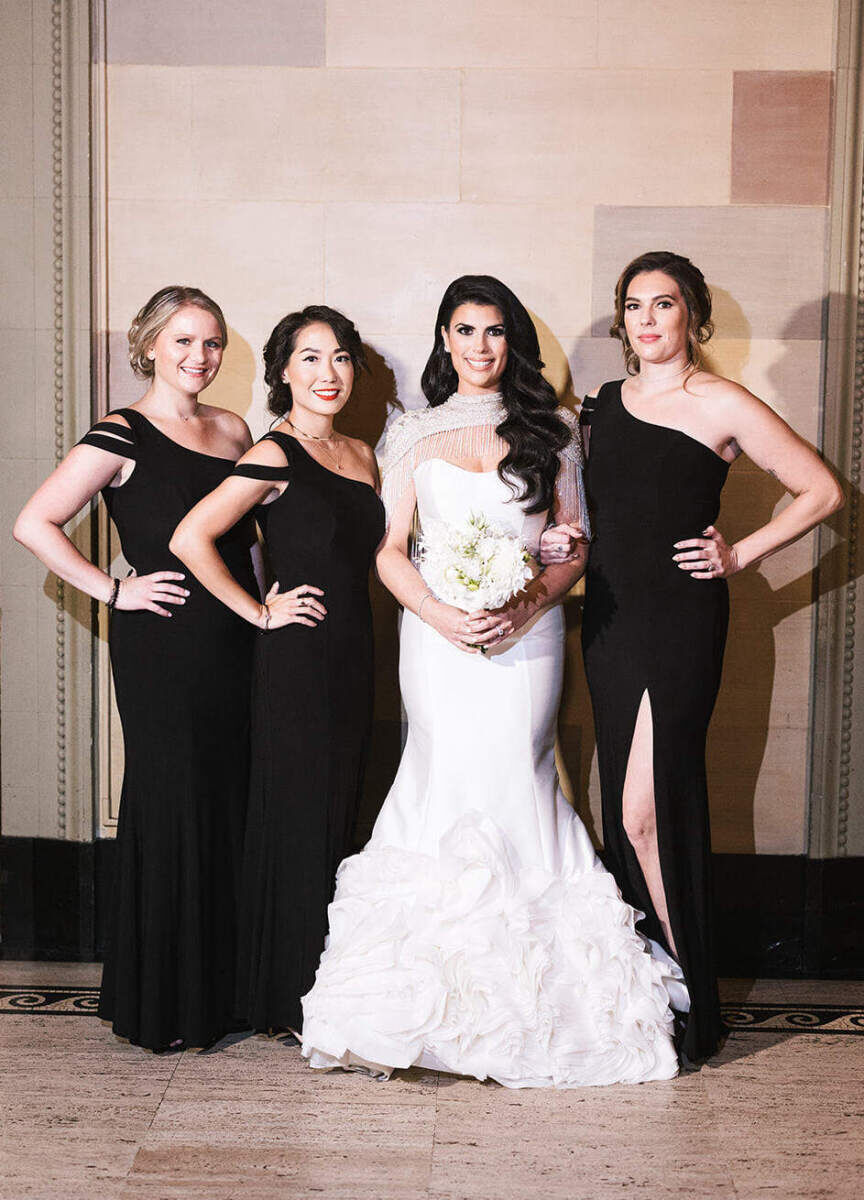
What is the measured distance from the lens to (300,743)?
386cm

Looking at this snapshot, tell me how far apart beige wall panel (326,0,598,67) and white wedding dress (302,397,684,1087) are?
1.64 m

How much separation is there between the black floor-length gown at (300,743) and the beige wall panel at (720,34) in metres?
2.01

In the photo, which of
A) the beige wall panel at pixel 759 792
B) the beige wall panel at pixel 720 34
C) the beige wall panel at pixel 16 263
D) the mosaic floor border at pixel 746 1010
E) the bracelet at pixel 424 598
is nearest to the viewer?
the bracelet at pixel 424 598

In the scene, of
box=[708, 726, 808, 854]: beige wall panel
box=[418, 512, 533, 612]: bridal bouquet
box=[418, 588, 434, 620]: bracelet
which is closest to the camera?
box=[418, 512, 533, 612]: bridal bouquet

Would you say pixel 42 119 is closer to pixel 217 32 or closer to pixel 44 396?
pixel 217 32

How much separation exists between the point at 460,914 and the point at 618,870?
626 mm

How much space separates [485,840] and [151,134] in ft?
9.40

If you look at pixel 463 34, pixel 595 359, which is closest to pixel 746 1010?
pixel 595 359

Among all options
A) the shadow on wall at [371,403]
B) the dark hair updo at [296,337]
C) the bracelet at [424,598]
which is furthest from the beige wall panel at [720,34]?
the bracelet at [424,598]

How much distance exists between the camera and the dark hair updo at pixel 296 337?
3.88 m

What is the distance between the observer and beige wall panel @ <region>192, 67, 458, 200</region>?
4461 millimetres

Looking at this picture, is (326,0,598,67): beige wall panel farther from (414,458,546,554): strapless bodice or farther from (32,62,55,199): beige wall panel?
(414,458,546,554): strapless bodice

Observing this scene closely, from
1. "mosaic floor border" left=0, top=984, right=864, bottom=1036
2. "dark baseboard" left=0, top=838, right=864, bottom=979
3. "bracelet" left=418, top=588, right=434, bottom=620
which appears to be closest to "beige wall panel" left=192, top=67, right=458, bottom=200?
"bracelet" left=418, top=588, right=434, bottom=620

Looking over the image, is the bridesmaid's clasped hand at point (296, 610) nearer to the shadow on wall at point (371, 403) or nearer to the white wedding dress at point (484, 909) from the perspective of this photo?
the white wedding dress at point (484, 909)
